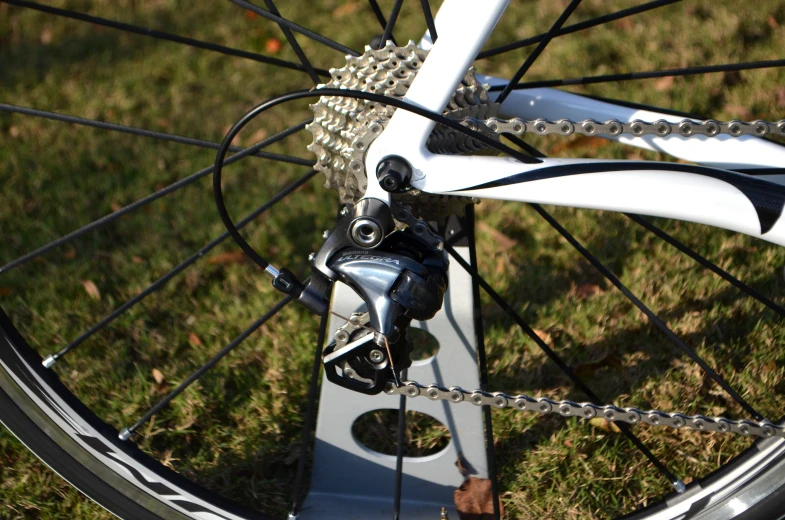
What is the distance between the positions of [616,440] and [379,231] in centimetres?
86

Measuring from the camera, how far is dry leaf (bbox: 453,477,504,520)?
1648 mm

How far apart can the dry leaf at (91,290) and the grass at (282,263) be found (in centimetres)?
1

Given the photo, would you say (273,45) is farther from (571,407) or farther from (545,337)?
(571,407)

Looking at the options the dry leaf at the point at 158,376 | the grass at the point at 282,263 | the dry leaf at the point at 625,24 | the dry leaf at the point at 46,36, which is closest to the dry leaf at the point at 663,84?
the grass at the point at 282,263

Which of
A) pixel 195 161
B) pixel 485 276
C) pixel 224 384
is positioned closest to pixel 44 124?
pixel 195 161

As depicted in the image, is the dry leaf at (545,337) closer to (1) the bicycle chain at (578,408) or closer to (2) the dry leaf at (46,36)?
(1) the bicycle chain at (578,408)

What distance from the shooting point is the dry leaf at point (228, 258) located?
239 cm

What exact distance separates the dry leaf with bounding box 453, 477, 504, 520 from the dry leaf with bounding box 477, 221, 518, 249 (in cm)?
84

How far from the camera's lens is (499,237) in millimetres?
2367

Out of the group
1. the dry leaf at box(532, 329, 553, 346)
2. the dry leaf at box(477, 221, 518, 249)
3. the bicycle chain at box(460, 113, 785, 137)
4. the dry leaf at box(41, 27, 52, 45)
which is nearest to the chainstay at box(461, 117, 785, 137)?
the bicycle chain at box(460, 113, 785, 137)

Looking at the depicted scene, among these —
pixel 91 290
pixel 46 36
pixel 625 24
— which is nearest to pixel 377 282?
pixel 91 290

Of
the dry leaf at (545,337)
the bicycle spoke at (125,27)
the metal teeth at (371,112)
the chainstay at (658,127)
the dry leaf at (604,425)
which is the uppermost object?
the bicycle spoke at (125,27)

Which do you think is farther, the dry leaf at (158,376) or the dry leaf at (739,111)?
the dry leaf at (739,111)

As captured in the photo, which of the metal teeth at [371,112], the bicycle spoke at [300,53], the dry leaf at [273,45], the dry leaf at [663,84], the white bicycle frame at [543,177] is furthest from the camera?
the dry leaf at [273,45]
